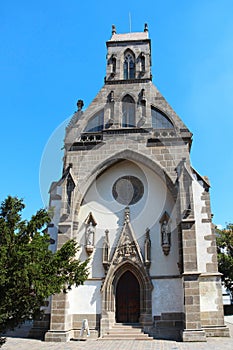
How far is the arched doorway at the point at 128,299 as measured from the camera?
1522cm

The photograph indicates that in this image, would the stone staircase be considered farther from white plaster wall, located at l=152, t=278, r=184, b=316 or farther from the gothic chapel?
white plaster wall, located at l=152, t=278, r=184, b=316

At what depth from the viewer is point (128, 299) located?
15461 mm

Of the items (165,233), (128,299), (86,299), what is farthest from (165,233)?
(86,299)

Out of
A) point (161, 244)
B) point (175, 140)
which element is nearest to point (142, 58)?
point (175, 140)

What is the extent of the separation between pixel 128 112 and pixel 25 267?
12.1 meters

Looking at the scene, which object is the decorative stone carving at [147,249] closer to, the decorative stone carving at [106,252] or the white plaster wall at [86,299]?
the decorative stone carving at [106,252]

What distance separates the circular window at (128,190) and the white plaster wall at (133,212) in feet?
0.62

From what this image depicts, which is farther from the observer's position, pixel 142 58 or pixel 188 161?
pixel 142 58

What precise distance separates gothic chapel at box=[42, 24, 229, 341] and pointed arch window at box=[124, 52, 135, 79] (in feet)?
5.42

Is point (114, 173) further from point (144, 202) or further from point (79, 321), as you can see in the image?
point (79, 321)

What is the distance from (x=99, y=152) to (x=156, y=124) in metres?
3.50

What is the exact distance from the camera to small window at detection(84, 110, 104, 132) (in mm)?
18406

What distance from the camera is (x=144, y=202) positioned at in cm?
1662

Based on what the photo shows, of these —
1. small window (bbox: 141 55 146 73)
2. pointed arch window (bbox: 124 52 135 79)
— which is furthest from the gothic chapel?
small window (bbox: 141 55 146 73)
